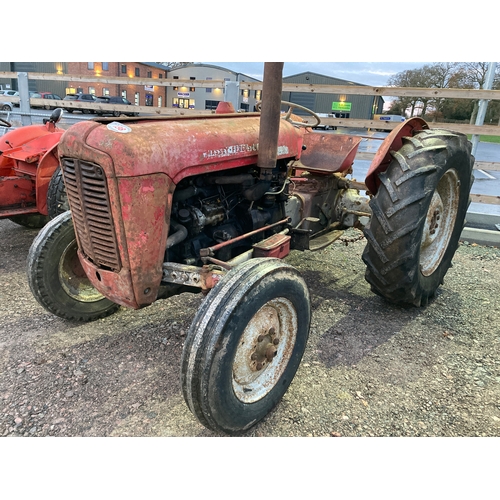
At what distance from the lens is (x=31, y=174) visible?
15.2ft

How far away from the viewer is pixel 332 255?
4.88 metres

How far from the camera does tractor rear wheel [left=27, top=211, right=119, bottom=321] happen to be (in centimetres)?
288

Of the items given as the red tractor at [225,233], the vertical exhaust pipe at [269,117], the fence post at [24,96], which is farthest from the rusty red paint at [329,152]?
the fence post at [24,96]

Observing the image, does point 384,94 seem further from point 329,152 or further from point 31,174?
point 31,174

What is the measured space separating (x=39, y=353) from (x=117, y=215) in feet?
4.22

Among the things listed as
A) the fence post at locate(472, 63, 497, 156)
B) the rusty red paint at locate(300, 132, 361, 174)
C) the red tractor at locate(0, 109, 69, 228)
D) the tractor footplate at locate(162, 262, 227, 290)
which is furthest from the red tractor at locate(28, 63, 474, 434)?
the fence post at locate(472, 63, 497, 156)

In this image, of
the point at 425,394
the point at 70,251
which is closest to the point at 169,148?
the point at 70,251

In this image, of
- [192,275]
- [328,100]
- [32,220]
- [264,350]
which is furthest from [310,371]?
[328,100]

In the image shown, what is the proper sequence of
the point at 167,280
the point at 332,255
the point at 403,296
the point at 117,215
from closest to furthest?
the point at 117,215
the point at 167,280
the point at 403,296
the point at 332,255

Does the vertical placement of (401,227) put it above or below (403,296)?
above

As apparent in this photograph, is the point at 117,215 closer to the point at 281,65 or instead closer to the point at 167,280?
the point at 167,280

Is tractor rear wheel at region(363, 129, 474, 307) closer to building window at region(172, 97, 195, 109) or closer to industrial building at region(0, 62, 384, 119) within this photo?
industrial building at region(0, 62, 384, 119)

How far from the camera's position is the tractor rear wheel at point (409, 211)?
2953 mm

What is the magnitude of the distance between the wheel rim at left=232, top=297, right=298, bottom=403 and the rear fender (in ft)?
5.07
